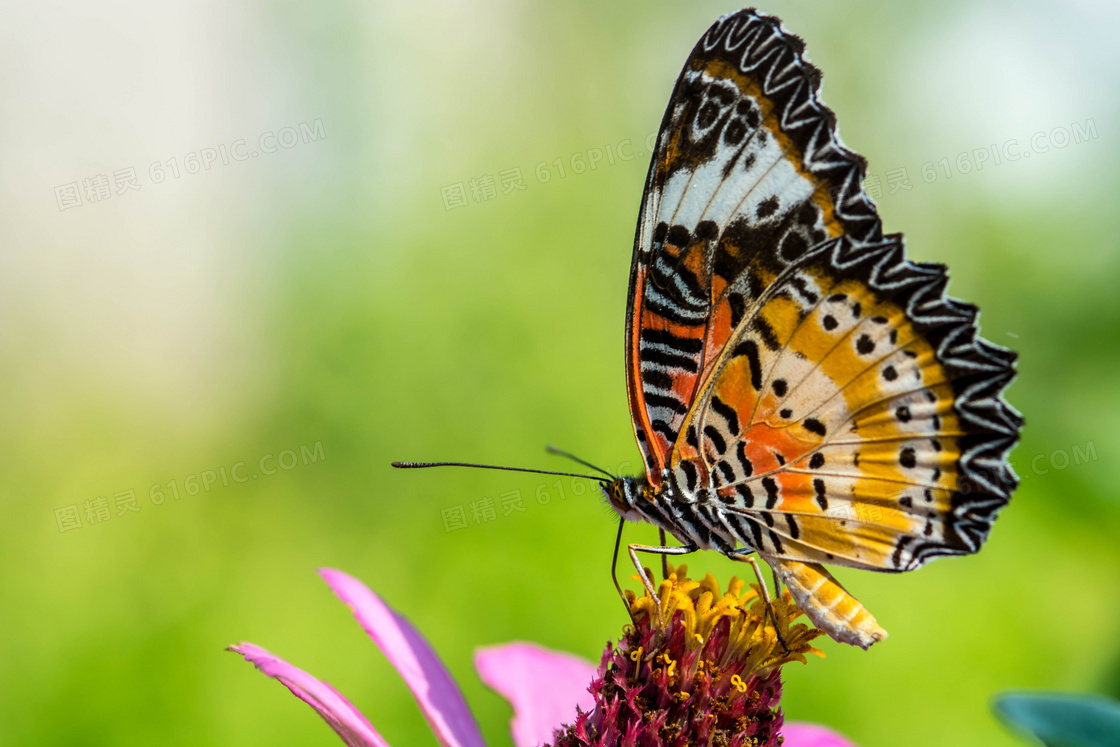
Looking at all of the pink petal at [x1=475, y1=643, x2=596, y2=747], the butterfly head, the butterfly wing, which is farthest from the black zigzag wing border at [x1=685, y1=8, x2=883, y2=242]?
the pink petal at [x1=475, y1=643, x2=596, y2=747]

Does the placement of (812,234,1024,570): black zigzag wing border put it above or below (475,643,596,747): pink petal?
above

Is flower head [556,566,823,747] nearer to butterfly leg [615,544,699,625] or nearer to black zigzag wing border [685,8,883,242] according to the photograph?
butterfly leg [615,544,699,625]

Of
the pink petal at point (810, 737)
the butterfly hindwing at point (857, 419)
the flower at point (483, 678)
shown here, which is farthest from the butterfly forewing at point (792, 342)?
the pink petal at point (810, 737)

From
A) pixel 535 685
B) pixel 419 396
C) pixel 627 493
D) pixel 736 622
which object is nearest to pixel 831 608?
pixel 736 622

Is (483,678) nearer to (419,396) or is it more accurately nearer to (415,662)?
(415,662)

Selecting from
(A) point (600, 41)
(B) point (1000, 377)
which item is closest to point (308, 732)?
(B) point (1000, 377)

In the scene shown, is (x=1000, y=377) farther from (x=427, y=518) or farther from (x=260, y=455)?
(x=260, y=455)

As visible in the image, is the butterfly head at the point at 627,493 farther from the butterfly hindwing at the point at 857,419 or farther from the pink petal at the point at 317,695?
the pink petal at the point at 317,695

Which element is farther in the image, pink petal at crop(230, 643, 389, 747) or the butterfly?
the butterfly
